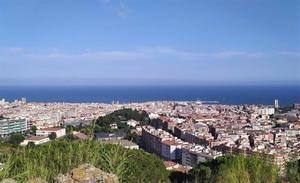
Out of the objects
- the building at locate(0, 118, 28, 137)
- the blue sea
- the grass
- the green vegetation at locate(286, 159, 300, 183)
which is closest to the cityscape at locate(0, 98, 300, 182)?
the building at locate(0, 118, 28, 137)

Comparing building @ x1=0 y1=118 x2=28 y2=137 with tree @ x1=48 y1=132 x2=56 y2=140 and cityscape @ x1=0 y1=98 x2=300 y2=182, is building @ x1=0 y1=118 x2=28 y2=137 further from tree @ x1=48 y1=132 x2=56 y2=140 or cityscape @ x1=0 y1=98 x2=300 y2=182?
tree @ x1=48 y1=132 x2=56 y2=140

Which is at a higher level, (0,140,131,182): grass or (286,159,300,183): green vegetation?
(0,140,131,182): grass

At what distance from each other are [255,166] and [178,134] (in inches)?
1257

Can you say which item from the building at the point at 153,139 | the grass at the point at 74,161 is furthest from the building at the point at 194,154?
the grass at the point at 74,161

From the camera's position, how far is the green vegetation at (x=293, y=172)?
274 centimetres

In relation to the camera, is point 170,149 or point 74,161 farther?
point 170,149

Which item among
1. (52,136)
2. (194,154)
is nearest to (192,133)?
(194,154)

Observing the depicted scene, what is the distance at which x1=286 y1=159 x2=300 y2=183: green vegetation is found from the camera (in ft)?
9.00

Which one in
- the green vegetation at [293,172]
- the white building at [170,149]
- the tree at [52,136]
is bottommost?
the white building at [170,149]

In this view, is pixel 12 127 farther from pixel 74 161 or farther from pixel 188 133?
pixel 74 161

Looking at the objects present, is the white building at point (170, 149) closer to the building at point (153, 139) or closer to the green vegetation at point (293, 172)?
the building at point (153, 139)

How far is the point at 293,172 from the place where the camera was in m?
2.80

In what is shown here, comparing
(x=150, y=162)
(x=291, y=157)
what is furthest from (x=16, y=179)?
(x=150, y=162)

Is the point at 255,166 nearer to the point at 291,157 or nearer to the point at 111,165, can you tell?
the point at 291,157
